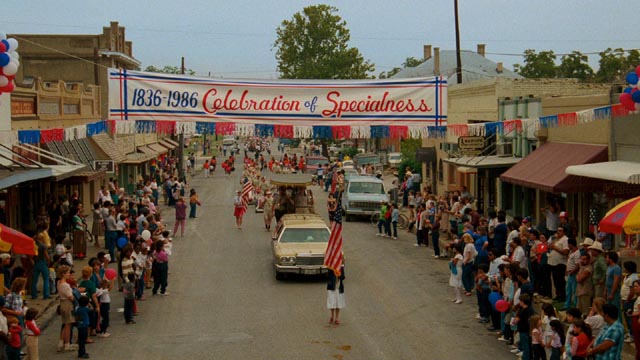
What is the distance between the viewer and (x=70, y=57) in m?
58.6

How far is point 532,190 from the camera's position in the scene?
2830 centimetres

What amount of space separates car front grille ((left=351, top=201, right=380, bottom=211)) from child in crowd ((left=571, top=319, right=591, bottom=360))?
2500 cm

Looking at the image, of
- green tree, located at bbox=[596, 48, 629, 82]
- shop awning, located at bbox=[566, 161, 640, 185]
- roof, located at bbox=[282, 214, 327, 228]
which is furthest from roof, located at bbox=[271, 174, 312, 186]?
green tree, located at bbox=[596, 48, 629, 82]

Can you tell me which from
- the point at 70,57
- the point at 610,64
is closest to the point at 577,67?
the point at 610,64

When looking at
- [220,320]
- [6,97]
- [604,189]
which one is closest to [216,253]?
[6,97]

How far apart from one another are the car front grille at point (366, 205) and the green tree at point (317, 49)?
188 feet

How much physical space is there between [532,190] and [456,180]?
11.7 m

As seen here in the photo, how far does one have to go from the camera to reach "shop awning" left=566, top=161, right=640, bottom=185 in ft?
57.3

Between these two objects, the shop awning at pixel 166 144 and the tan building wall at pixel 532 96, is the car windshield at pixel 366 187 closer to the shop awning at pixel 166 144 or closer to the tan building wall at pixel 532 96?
the tan building wall at pixel 532 96

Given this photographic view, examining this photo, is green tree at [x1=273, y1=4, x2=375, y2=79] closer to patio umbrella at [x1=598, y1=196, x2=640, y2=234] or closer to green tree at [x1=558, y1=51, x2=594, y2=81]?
green tree at [x1=558, y1=51, x2=594, y2=81]

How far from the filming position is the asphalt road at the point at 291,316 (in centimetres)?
1534

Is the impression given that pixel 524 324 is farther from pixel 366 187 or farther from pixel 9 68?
pixel 366 187

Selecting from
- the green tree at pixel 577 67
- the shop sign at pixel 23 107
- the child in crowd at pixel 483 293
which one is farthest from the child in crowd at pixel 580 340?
the green tree at pixel 577 67

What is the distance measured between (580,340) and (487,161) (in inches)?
716
